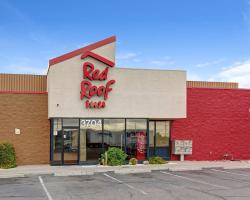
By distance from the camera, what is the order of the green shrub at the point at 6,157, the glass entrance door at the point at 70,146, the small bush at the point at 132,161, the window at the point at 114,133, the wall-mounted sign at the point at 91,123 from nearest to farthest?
the green shrub at the point at 6,157 → the glass entrance door at the point at 70,146 → the wall-mounted sign at the point at 91,123 → the small bush at the point at 132,161 → the window at the point at 114,133

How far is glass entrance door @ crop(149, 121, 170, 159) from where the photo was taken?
1143 inches

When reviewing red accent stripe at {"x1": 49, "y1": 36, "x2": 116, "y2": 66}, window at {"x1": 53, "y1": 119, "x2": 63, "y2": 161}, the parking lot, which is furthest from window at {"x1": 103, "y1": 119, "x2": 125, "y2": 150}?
red accent stripe at {"x1": 49, "y1": 36, "x2": 116, "y2": 66}

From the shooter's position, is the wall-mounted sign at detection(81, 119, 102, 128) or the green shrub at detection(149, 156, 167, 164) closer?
the wall-mounted sign at detection(81, 119, 102, 128)

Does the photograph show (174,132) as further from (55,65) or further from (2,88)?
(2,88)

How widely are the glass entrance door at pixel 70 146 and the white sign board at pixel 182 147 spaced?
715 cm

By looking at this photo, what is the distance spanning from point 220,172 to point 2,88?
1865 cm

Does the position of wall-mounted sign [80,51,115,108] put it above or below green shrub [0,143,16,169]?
above

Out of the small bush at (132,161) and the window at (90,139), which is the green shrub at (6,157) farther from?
the small bush at (132,161)

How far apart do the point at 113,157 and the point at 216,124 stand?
8.87 metres

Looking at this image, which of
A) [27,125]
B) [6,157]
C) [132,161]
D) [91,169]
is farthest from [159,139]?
[6,157]

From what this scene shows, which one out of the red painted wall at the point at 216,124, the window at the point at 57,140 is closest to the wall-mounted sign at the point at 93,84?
the window at the point at 57,140

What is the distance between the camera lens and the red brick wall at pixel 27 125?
25828 mm

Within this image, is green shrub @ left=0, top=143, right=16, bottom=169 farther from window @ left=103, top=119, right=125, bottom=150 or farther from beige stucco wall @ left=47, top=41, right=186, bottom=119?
window @ left=103, top=119, right=125, bottom=150

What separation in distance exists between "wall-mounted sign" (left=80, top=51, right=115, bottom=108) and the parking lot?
5.18 m
